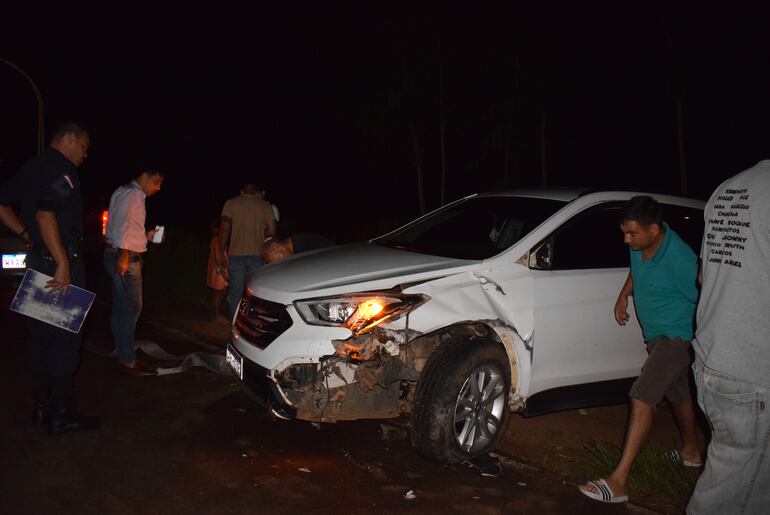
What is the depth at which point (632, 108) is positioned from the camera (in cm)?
5459

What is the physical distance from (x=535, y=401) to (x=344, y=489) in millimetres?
1427

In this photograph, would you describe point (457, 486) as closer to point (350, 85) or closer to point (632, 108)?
point (350, 85)

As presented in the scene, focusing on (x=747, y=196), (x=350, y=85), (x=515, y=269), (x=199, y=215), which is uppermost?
(x=350, y=85)

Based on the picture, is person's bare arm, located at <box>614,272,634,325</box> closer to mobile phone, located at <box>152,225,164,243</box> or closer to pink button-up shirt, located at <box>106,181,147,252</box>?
mobile phone, located at <box>152,225,164,243</box>

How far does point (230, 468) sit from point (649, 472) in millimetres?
2553

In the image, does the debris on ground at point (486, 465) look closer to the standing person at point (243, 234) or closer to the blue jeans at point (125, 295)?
the blue jeans at point (125, 295)

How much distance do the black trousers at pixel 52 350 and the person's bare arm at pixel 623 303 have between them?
3.65 metres

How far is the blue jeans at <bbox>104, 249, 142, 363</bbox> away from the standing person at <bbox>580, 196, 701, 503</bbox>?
4.04 metres

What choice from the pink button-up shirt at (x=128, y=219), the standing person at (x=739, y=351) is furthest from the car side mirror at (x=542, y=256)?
the pink button-up shirt at (x=128, y=219)

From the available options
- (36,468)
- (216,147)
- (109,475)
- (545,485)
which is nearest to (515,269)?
(545,485)

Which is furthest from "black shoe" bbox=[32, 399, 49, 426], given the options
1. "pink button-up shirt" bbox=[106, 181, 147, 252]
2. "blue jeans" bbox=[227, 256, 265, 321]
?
"blue jeans" bbox=[227, 256, 265, 321]

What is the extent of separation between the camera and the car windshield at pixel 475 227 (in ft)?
17.4

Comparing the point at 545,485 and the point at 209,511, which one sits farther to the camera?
the point at 545,485

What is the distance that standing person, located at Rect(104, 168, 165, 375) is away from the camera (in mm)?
6199
